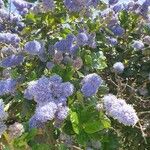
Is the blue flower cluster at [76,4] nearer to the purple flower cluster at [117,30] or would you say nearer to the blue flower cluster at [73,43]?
the blue flower cluster at [73,43]

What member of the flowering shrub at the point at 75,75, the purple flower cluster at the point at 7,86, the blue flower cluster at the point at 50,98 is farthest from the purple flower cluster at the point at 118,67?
the blue flower cluster at the point at 50,98

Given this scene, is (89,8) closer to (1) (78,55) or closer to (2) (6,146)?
(1) (78,55)

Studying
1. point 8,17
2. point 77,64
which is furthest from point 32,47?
point 8,17

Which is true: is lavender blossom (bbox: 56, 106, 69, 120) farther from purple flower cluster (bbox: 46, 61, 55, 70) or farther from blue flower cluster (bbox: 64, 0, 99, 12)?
blue flower cluster (bbox: 64, 0, 99, 12)

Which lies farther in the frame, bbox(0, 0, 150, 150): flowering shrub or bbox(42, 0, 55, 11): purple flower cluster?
bbox(42, 0, 55, 11): purple flower cluster

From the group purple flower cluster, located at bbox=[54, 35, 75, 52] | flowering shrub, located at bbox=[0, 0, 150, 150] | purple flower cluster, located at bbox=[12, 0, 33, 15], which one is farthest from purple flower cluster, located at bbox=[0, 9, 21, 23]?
purple flower cluster, located at bbox=[54, 35, 75, 52]

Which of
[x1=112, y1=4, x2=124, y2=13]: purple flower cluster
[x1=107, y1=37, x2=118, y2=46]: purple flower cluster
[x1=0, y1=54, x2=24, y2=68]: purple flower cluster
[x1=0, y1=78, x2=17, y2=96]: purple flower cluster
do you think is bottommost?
[x1=107, y1=37, x2=118, y2=46]: purple flower cluster
